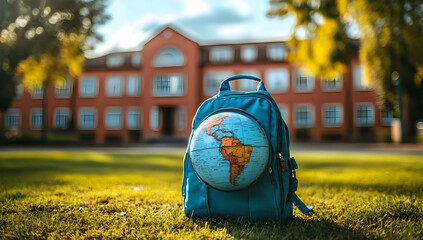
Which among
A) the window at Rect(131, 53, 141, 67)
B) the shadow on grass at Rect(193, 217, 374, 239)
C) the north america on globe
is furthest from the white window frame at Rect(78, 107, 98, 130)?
the north america on globe

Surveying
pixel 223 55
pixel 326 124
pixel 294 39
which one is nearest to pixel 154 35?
pixel 223 55

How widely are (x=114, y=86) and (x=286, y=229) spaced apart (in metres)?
34.2

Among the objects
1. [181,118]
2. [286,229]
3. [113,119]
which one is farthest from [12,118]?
[286,229]

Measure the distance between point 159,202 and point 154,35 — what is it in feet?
102

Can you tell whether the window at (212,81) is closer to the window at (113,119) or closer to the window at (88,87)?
the window at (113,119)

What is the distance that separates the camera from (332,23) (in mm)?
9891

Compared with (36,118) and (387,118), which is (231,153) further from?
(36,118)

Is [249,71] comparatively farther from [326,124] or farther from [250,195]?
A: [250,195]

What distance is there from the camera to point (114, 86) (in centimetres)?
3462

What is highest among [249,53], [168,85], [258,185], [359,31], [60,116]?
[249,53]

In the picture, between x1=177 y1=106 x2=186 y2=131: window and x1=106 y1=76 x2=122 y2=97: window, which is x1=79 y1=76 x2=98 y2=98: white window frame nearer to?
x1=106 y1=76 x2=122 y2=97: window

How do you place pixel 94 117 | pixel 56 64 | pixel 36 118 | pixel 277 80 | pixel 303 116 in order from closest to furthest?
1. pixel 56 64
2. pixel 303 116
3. pixel 277 80
4. pixel 94 117
5. pixel 36 118

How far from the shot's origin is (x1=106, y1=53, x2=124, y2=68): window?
3500 cm

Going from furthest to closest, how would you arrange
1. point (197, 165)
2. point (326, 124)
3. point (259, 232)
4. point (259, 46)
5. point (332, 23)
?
point (259, 46) → point (326, 124) → point (332, 23) → point (197, 165) → point (259, 232)
